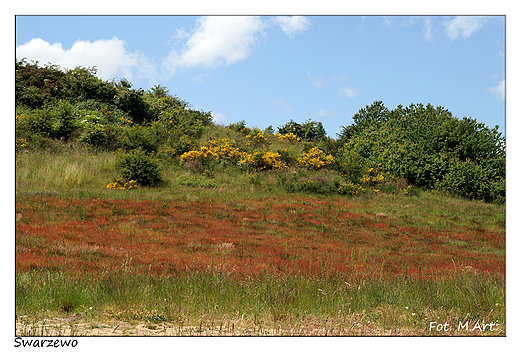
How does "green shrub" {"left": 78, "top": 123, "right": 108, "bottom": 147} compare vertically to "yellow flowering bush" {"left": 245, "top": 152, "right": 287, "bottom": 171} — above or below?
above

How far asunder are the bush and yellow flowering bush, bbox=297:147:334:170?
38.6 ft

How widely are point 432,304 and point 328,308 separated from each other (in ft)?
5.06

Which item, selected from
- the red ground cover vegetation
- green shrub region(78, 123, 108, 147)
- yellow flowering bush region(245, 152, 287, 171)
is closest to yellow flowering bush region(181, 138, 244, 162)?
yellow flowering bush region(245, 152, 287, 171)

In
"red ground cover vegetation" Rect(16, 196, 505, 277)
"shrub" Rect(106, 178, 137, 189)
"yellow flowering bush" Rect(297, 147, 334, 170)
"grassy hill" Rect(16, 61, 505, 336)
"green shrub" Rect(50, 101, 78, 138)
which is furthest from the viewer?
"yellow flowering bush" Rect(297, 147, 334, 170)

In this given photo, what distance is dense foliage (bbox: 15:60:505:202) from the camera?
84.4ft

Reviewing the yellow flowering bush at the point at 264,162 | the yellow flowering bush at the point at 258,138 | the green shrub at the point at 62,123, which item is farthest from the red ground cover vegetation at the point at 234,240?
the yellow flowering bush at the point at 258,138

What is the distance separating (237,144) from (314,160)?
7.17m

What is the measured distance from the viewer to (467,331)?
175 inches

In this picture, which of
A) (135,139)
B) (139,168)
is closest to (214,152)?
(135,139)

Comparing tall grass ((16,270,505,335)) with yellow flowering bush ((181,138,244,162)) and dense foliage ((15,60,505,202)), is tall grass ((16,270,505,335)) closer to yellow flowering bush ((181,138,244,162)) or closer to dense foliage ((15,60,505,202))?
dense foliage ((15,60,505,202))

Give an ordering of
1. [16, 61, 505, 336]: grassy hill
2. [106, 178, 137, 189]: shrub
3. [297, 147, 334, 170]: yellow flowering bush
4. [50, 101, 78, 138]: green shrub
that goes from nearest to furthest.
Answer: [16, 61, 505, 336]: grassy hill → [106, 178, 137, 189]: shrub → [50, 101, 78, 138]: green shrub → [297, 147, 334, 170]: yellow flowering bush

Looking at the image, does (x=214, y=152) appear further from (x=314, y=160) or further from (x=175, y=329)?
(x=175, y=329)

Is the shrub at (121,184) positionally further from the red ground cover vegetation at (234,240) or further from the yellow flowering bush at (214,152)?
the yellow flowering bush at (214,152)

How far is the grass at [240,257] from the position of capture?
4793 mm
